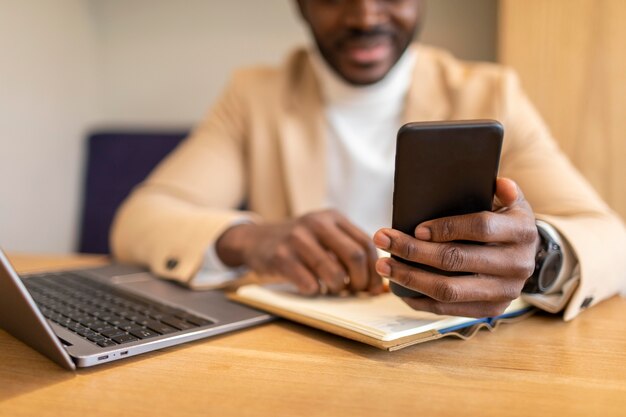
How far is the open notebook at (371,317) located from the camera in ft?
1.79

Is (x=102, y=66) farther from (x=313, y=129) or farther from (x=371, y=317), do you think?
(x=371, y=317)

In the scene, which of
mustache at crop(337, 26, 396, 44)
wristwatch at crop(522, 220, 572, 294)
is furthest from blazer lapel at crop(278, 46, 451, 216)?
wristwatch at crop(522, 220, 572, 294)

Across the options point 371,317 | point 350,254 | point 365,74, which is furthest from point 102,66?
point 371,317

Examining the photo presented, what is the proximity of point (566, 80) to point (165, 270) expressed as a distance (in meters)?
0.94

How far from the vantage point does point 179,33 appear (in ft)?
6.33

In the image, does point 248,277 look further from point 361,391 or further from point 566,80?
point 566,80

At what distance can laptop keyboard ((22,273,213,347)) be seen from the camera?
57 centimetres

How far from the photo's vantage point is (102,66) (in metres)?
2.00

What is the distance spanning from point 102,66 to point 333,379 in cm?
178

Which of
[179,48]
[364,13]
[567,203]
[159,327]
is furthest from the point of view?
[179,48]

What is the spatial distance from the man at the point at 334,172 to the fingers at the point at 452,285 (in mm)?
20

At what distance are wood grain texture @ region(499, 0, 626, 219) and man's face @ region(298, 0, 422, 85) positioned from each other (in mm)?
306

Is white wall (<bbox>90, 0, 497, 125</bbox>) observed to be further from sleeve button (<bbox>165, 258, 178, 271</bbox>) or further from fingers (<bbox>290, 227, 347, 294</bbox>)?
fingers (<bbox>290, 227, 347, 294</bbox>)

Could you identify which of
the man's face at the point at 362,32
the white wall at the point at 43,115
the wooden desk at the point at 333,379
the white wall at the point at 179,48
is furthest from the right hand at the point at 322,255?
the white wall at the point at 179,48
